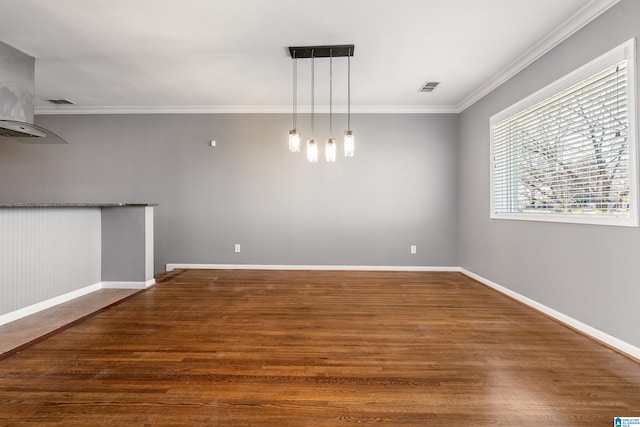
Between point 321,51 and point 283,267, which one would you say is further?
point 283,267

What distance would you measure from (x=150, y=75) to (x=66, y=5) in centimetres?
128

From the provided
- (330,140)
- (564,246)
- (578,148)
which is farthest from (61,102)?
(564,246)

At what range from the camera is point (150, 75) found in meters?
3.72

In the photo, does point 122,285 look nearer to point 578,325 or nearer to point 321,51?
point 321,51

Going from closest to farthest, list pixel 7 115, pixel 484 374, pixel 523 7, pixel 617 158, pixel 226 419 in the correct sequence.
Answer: pixel 226 419 < pixel 484 374 < pixel 617 158 < pixel 523 7 < pixel 7 115

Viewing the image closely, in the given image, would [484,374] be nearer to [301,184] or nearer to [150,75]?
[301,184]

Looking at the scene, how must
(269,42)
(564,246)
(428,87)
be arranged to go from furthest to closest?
(428,87), (269,42), (564,246)

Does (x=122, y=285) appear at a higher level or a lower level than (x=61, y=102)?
lower

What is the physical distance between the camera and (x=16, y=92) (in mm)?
3225

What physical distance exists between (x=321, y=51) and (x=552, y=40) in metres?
2.17

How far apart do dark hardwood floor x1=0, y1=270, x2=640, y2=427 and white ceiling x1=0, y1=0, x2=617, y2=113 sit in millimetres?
2645

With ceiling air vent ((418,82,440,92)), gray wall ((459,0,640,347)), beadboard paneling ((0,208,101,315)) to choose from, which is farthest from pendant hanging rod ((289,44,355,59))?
beadboard paneling ((0,208,101,315))

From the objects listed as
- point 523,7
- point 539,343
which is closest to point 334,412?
point 539,343

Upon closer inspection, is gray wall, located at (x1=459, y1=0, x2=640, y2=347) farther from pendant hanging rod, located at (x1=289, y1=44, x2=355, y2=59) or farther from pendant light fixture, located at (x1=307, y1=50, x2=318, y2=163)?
pendant light fixture, located at (x1=307, y1=50, x2=318, y2=163)
